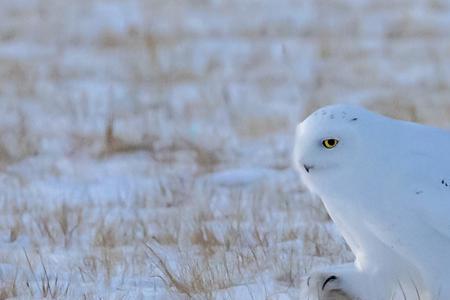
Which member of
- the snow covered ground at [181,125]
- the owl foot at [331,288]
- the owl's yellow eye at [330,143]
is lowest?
the snow covered ground at [181,125]

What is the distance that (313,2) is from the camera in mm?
14547

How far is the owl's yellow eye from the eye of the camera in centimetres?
443

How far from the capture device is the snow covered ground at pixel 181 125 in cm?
571

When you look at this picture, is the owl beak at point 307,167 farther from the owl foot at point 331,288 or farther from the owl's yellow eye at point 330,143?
the owl foot at point 331,288

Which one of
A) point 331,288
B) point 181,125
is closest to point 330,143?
point 331,288

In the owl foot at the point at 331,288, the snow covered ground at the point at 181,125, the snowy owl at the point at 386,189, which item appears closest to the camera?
the snowy owl at the point at 386,189

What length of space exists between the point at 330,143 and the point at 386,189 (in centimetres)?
24

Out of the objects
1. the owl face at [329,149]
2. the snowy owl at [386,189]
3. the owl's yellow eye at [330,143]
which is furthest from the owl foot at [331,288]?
the owl's yellow eye at [330,143]

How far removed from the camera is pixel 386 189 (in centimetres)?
434

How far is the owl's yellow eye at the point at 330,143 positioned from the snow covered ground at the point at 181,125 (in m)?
0.86

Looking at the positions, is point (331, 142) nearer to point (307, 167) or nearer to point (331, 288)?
point (307, 167)

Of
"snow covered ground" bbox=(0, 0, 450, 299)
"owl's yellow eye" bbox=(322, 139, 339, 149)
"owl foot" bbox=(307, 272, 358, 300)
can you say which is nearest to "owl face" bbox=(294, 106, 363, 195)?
"owl's yellow eye" bbox=(322, 139, 339, 149)

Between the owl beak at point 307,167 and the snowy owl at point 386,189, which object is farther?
the owl beak at point 307,167

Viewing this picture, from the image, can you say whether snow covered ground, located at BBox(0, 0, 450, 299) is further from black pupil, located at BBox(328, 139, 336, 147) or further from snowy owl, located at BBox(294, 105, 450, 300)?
black pupil, located at BBox(328, 139, 336, 147)
